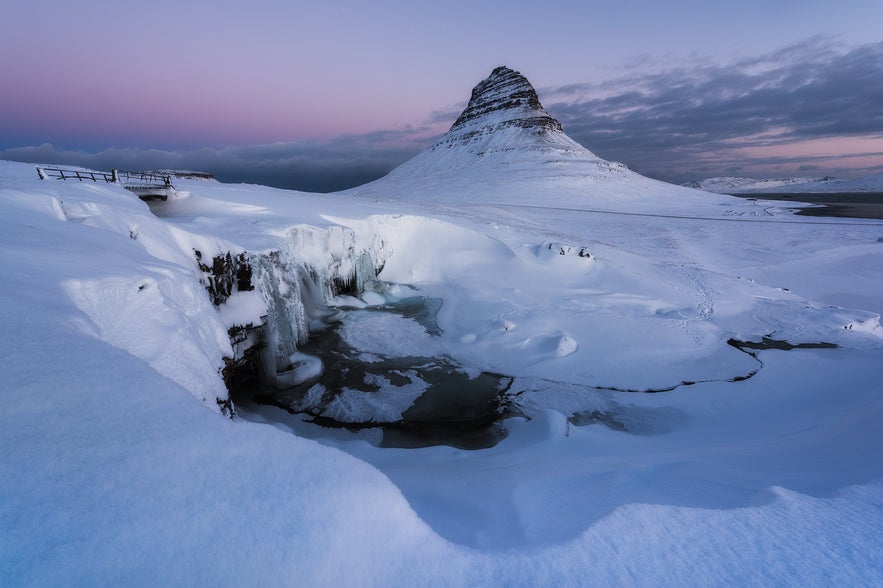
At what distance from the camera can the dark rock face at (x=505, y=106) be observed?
111500 millimetres

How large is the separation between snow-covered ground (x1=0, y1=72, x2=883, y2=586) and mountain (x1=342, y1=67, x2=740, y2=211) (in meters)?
51.2

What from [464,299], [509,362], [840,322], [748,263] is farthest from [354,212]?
[748,263]

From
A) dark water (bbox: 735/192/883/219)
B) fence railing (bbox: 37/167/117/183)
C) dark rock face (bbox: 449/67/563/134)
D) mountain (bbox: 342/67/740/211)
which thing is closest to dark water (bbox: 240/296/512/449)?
fence railing (bbox: 37/167/117/183)

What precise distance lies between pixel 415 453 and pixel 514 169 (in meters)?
87.1

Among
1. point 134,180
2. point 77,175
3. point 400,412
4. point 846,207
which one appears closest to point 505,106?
point 846,207

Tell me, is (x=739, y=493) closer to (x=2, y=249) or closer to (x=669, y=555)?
(x=669, y=555)

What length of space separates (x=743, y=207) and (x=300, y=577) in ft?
245

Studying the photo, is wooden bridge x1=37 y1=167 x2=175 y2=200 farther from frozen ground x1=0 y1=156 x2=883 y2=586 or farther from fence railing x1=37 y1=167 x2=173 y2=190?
frozen ground x1=0 y1=156 x2=883 y2=586

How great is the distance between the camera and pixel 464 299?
54.1ft

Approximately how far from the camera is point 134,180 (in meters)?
18.4

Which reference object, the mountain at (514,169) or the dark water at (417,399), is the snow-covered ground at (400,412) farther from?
the mountain at (514,169)

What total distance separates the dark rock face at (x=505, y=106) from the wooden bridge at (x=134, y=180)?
105578mm

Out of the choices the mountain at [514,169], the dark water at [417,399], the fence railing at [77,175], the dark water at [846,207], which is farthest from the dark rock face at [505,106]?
the dark water at [417,399]

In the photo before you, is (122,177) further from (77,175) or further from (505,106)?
(505,106)
